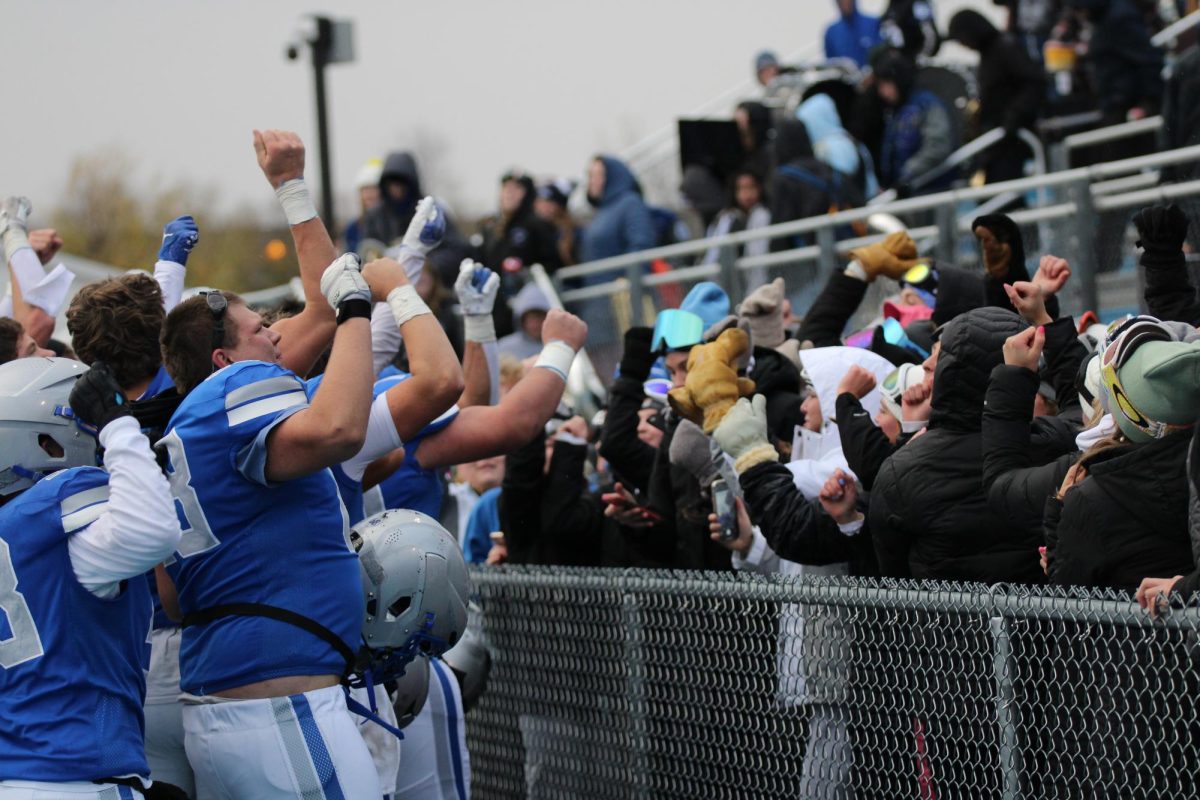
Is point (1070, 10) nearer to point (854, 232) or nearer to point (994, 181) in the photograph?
point (994, 181)

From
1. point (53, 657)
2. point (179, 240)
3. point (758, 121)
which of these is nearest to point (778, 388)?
point (179, 240)

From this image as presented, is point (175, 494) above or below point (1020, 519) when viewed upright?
above

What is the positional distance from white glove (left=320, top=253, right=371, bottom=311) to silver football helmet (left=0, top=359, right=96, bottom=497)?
0.72 metres

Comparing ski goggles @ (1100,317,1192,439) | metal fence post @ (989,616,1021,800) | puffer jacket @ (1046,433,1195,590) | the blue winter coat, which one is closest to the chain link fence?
metal fence post @ (989,616,1021,800)

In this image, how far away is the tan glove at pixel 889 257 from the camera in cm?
657

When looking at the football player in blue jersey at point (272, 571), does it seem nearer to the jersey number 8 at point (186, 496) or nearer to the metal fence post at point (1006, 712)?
the jersey number 8 at point (186, 496)

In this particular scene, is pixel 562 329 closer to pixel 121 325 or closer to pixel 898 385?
pixel 898 385

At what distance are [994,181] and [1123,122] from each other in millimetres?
1142

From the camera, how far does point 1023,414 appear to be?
454 cm

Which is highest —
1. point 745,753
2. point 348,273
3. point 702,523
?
point 348,273

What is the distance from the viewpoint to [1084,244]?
7.73 meters

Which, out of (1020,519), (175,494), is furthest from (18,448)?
(1020,519)

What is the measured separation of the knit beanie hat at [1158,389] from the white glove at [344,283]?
1964 mm

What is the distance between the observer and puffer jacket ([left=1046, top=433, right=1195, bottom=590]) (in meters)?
3.92
